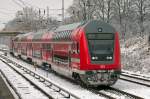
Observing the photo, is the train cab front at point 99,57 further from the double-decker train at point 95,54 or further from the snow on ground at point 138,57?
the snow on ground at point 138,57

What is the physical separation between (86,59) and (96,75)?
37.2 inches

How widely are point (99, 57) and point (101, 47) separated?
0.52 meters

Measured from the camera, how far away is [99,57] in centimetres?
2086

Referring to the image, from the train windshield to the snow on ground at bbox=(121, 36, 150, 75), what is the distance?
10.4m

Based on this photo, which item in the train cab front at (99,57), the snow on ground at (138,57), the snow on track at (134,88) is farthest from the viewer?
the snow on ground at (138,57)

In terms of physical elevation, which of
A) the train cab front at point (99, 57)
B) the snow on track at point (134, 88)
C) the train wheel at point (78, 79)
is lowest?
the snow on track at point (134, 88)

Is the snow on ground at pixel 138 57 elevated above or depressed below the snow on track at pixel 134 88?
above

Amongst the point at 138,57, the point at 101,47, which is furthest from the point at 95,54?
the point at 138,57

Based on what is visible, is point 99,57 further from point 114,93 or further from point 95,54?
point 114,93

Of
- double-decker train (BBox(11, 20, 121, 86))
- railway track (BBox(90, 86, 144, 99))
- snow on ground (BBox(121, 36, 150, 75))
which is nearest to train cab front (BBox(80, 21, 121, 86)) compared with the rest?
double-decker train (BBox(11, 20, 121, 86))

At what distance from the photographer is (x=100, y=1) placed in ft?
234

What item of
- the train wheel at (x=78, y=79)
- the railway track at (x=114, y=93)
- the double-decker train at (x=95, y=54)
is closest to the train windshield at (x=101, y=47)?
the double-decker train at (x=95, y=54)

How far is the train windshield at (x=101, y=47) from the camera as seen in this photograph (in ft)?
68.4

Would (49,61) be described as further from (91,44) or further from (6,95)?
(6,95)
